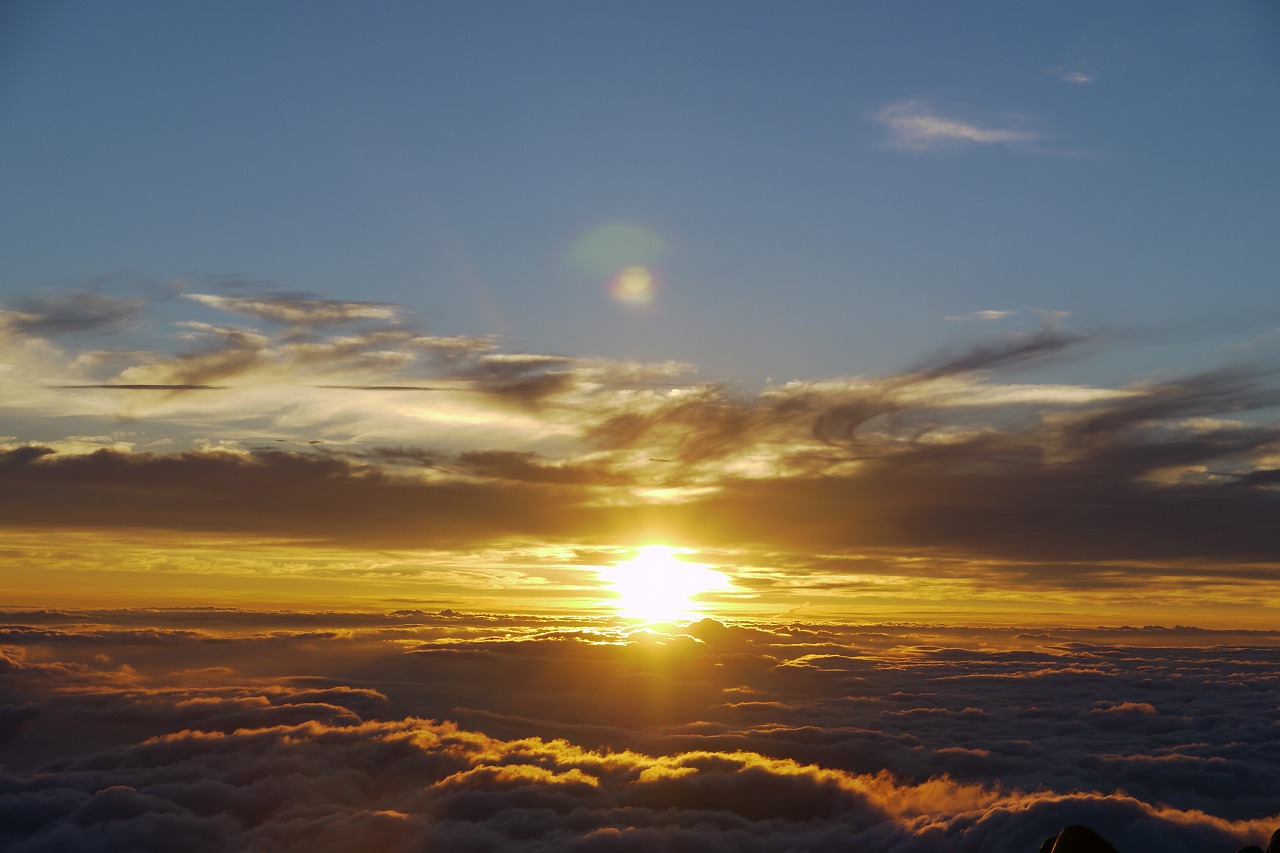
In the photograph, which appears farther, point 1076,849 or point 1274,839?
point 1076,849
